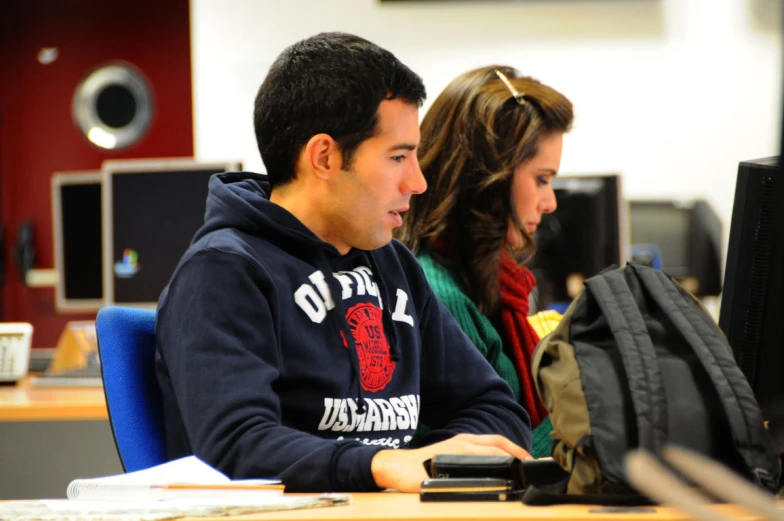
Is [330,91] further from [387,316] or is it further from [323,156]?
[387,316]

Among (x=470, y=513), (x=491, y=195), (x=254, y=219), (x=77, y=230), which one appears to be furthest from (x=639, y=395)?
(x=77, y=230)

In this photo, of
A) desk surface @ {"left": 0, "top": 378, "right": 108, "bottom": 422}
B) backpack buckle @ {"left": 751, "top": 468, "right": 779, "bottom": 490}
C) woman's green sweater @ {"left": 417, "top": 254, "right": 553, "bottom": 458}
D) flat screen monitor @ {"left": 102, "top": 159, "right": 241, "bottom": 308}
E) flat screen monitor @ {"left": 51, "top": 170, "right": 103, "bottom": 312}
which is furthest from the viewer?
flat screen monitor @ {"left": 51, "top": 170, "right": 103, "bottom": 312}

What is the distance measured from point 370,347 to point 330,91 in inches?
13.5

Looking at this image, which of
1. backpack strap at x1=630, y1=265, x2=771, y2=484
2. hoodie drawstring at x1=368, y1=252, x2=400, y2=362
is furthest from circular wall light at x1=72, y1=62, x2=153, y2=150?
backpack strap at x1=630, y1=265, x2=771, y2=484

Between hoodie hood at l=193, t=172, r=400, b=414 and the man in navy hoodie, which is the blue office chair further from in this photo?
hoodie hood at l=193, t=172, r=400, b=414

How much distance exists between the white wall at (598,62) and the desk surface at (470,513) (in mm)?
3437

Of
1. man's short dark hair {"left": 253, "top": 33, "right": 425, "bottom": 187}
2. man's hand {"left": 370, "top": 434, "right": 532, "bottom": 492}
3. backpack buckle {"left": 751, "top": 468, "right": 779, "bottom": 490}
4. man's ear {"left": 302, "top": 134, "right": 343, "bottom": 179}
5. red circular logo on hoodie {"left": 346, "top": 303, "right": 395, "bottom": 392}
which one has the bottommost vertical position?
man's hand {"left": 370, "top": 434, "right": 532, "bottom": 492}

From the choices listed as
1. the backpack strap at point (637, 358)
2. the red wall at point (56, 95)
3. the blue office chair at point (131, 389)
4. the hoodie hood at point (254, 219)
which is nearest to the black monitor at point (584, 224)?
the hoodie hood at point (254, 219)

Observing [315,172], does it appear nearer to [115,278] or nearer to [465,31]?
[115,278]

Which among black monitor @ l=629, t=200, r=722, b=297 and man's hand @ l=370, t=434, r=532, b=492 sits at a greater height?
black monitor @ l=629, t=200, r=722, b=297

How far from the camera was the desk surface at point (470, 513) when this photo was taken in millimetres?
714

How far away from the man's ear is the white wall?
2889 mm

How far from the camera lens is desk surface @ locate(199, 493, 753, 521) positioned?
0.71 metres

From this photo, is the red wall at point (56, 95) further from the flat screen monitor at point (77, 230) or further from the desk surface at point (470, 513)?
the desk surface at point (470, 513)
